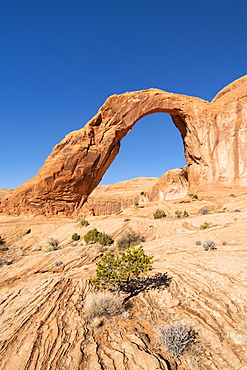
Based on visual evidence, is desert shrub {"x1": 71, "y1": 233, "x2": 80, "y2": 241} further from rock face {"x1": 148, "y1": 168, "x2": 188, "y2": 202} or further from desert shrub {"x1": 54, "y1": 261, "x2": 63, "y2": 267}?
rock face {"x1": 148, "y1": 168, "x2": 188, "y2": 202}

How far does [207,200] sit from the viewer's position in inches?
899

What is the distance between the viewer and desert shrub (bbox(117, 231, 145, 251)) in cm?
1292

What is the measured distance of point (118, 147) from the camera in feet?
98.8

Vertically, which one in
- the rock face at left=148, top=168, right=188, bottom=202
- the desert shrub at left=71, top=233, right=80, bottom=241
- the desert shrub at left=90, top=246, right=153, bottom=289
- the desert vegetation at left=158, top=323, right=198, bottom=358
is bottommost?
the desert shrub at left=71, top=233, right=80, bottom=241

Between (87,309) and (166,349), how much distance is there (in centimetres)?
193

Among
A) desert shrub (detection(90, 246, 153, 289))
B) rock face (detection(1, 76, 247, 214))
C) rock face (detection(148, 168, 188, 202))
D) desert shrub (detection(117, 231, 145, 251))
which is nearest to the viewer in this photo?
desert shrub (detection(90, 246, 153, 289))

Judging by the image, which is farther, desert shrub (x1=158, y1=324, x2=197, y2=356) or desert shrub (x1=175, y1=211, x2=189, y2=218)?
desert shrub (x1=175, y1=211, x2=189, y2=218)

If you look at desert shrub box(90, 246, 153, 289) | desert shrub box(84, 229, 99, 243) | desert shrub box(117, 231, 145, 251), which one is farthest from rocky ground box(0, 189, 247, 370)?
desert shrub box(84, 229, 99, 243)

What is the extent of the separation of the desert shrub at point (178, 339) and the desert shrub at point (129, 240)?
934cm

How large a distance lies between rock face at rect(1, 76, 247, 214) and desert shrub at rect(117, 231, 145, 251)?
14.2 m

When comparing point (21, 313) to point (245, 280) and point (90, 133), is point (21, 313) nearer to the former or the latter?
point (245, 280)

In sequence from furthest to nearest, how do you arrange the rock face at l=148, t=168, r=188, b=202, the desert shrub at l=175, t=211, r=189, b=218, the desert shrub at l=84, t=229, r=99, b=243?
1. the rock face at l=148, t=168, r=188, b=202
2. the desert shrub at l=175, t=211, r=189, b=218
3. the desert shrub at l=84, t=229, r=99, b=243

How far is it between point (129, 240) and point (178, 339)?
33.7 ft

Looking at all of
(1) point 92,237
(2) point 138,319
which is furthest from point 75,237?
(2) point 138,319
